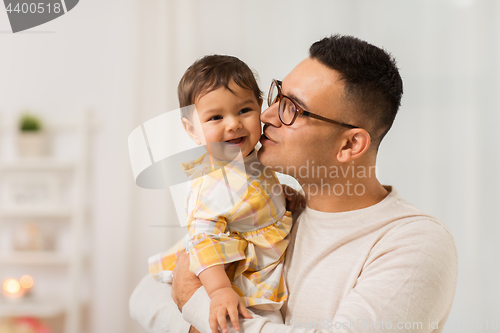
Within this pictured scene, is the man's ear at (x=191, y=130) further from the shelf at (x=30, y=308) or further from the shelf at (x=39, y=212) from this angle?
the shelf at (x=30, y=308)

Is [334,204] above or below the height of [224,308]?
above

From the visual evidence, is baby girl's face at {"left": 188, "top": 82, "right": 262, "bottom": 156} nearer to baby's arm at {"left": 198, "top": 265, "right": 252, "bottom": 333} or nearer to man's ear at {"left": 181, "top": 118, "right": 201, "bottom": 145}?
man's ear at {"left": 181, "top": 118, "right": 201, "bottom": 145}

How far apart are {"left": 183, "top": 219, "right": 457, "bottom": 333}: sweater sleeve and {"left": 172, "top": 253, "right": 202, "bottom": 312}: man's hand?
0.18ft

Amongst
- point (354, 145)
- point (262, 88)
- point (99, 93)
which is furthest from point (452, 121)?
point (99, 93)

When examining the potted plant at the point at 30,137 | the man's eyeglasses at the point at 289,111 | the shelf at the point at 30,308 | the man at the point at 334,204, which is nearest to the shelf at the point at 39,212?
the potted plant at the point at 30,137

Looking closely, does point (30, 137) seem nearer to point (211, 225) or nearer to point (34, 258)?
point (34, 258)

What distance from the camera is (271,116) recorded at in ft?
3.69

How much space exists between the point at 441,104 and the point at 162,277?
5.87ft

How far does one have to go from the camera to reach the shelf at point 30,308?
2.50 meters

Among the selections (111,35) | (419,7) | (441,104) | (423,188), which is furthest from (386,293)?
(111,35)

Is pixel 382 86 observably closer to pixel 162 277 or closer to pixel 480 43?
pixel 162 277

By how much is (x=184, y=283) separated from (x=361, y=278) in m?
0.45

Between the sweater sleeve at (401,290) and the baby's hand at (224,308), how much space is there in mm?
30

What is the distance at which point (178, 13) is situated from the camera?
241cm
